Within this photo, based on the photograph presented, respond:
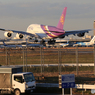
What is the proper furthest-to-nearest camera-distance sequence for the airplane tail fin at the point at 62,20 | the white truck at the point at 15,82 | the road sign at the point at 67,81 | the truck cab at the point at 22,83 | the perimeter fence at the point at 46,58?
1. the airplane tail fin at the point at 62,20
2. the perimeter fence at the point at 46,58
3. the white truck at the point at 15,82
4. the truck cab at the point at 22,83
5. the road sign at the point at 67,81

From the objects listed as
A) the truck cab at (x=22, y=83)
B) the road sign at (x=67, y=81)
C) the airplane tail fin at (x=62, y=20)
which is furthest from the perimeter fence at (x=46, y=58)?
the road sign at (x=67, y=81)

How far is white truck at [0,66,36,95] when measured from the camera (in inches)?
695

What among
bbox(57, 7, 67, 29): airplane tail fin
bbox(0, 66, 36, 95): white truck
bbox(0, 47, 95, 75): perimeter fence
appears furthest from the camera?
bbox(57, 7, 67, 29): airplane tail fin

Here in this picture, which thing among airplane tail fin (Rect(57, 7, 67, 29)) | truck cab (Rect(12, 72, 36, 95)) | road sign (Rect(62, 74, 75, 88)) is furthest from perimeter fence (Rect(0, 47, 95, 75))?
Result: road sign (Rect(62, 74, 75, 88))

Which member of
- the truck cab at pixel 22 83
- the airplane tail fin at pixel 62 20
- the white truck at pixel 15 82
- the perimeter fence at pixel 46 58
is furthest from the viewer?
the airplane tail fin at pixel 62 20

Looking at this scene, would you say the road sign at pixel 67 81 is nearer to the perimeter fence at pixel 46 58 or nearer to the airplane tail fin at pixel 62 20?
the perimeter fence at pixel 46 58

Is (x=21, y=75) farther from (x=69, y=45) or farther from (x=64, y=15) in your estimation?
(x=69, y=45)

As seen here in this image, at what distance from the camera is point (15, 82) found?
18.0m

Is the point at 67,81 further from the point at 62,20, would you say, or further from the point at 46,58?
the point at 62,20

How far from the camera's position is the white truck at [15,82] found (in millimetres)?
17641

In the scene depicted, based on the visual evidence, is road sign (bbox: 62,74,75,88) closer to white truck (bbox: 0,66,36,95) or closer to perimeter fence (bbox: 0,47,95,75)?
white truck (bbox: 0,66,36,95)

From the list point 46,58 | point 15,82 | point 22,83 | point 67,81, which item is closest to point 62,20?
point 46,58

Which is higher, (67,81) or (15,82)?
(67,81)

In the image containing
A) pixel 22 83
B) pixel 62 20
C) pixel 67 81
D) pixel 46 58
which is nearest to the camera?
pixel 67 81
